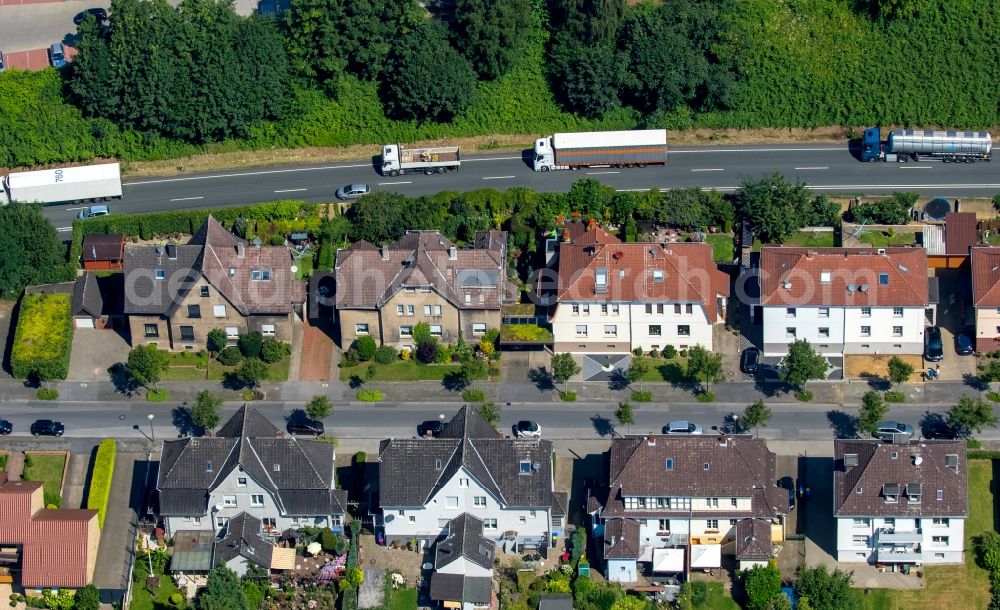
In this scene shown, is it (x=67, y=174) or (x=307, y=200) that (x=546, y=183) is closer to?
(x=307, y=200)

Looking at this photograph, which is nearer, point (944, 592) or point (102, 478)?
point (944, 592)

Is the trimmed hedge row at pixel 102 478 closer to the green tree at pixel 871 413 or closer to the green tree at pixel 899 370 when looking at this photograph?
the green tree at pixel 871 413

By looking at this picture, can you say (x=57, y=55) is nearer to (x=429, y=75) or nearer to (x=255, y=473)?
(x=429, y=75)

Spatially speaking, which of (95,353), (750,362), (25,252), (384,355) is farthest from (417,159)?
(750,362)

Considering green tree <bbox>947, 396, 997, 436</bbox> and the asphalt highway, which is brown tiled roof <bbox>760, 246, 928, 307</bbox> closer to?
green tree <bbox>947, 396, 997, 436</bbox>

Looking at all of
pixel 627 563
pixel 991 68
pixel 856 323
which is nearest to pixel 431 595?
pixel 627 563

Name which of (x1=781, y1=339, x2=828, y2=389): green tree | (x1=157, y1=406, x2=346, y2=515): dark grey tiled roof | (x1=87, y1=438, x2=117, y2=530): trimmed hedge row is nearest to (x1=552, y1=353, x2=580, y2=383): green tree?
(x1=781, y1=339, x2=828, y2=389): green tree

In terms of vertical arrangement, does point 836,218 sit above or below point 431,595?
above
